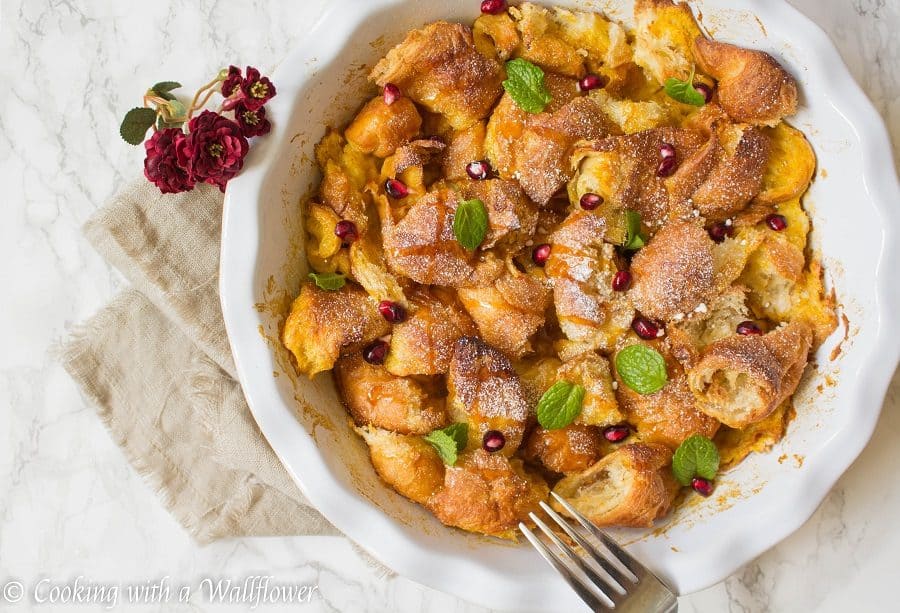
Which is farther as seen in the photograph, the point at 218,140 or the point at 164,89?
the point at 164,89

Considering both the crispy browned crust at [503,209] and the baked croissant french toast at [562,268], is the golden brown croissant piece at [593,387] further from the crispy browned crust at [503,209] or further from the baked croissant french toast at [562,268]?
the crispy browned crust at [503,209]

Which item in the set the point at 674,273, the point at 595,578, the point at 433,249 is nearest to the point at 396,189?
the point at 433,249

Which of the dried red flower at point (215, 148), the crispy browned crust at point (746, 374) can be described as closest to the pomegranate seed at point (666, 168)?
the crispy browned crust at point (746, 374)

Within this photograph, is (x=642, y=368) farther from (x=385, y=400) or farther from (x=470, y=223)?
(x=385, y=400)

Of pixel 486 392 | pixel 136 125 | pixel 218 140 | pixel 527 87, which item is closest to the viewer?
pixel 218 140

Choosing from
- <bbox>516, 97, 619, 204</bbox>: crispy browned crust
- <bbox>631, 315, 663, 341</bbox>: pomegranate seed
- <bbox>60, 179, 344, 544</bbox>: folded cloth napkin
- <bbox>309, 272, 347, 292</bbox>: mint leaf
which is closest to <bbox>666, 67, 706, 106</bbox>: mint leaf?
<bbox>516, 97, 619, 204</bbox>: crispy browned crust

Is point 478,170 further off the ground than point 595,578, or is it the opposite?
point 478,170

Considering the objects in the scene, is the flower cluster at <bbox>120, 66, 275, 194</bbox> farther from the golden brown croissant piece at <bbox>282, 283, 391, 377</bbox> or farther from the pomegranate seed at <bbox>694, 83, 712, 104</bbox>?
the pomegranate seed at <bbox>694, 83, 712, 104</bbox>
